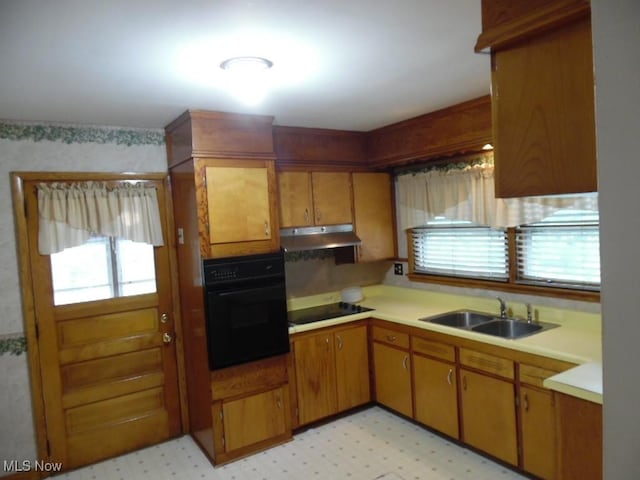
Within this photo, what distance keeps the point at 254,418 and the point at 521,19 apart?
118 inches

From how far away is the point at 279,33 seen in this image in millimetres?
1815

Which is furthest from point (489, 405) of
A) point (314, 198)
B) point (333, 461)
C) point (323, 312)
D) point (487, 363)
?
point (314, 198)

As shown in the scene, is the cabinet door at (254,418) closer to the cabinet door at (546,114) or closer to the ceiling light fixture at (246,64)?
the ceiling light fixture at (246,64)

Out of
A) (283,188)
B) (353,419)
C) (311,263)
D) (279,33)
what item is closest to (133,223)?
(283,188)

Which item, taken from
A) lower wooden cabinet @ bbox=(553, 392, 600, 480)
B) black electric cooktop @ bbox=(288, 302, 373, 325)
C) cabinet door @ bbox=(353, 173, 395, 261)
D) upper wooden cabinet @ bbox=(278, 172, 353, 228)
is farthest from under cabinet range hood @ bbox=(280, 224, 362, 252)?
lower wooden cabinet @ bbox=(553, 392, 600, 480)

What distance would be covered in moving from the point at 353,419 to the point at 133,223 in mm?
2360

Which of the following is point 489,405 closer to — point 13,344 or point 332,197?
point 332,197

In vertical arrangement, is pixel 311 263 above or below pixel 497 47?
below

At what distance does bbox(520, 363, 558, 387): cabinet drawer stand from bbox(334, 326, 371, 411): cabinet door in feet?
4.63

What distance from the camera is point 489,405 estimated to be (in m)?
2.93

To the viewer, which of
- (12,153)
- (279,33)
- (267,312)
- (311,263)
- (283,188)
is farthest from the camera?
(311,263)

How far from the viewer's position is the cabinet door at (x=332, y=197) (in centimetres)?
384

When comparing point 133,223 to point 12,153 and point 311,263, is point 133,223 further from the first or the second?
point 311,263

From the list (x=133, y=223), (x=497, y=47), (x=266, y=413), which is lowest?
(x=266, y=413)
